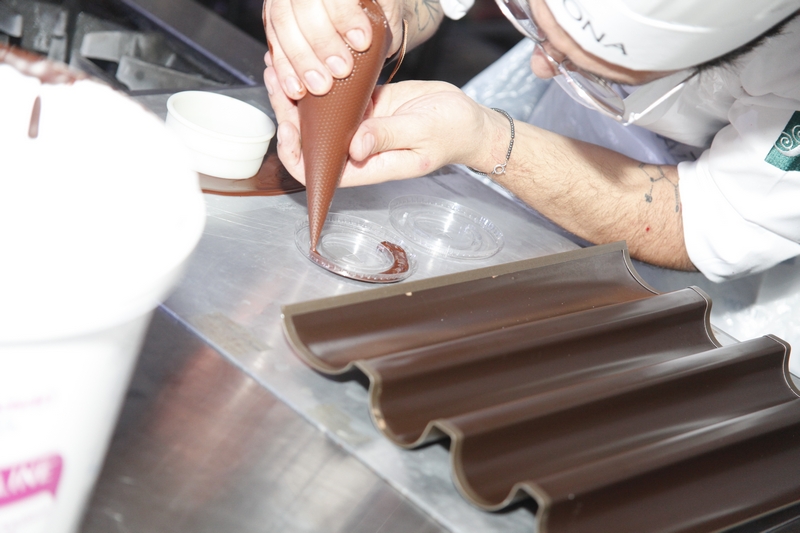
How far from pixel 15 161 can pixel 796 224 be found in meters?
1.55

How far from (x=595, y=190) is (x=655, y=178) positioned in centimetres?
20

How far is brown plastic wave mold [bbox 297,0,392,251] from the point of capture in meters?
1.20

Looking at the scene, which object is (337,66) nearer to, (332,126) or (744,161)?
(332,126)

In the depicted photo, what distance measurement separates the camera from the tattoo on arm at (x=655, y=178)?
1.73m

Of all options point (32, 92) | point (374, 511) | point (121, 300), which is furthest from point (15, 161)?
point (374, 511)

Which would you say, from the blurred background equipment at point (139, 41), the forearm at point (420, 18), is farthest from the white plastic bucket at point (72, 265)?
the forearm at point (420, 18)

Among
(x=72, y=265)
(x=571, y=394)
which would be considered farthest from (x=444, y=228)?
(x=72, y=265)

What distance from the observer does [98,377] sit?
533mm

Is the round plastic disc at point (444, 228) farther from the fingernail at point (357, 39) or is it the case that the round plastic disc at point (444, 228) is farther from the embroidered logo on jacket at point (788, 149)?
the embroidered logo on jacket at point (788, 149)

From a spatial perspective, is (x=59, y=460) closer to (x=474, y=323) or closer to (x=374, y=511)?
(x=374, y=511)

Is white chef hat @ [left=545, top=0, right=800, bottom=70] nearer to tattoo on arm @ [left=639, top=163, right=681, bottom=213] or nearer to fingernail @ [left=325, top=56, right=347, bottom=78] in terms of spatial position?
fingernail @ [left=325, top=56, right=347, bottom=78]

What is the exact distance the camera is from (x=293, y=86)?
49.4 inches

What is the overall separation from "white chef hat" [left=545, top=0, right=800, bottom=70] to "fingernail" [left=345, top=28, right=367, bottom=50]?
0.31m

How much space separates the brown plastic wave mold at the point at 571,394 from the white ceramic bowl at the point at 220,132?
44 cm
